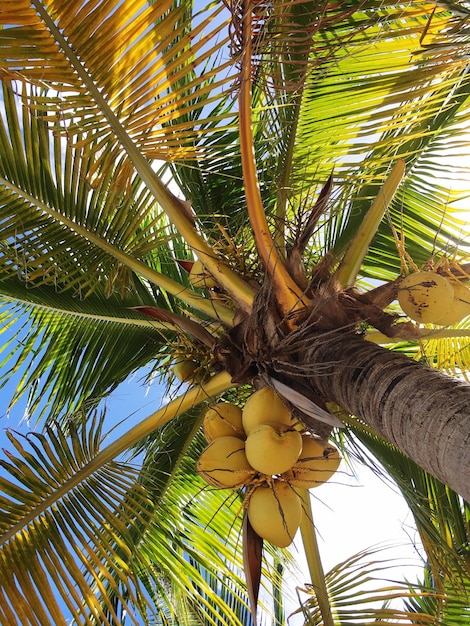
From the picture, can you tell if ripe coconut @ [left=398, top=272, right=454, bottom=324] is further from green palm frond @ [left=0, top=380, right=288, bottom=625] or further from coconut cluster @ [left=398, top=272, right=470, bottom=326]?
green palm frond @ [left=0, top=380, right=288, bottom=625]

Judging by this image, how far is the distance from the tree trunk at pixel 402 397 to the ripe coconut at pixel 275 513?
370mm

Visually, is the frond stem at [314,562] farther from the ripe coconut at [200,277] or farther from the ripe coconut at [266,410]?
the ripe coconut at [200,277]

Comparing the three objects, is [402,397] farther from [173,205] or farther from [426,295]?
[173,205]

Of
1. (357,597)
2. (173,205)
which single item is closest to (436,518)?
(357,597)

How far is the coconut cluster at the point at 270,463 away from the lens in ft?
5.68

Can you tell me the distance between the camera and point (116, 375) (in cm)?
400

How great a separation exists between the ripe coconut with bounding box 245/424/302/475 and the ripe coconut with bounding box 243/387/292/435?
9 centimetres

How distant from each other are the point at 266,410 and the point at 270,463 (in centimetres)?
21

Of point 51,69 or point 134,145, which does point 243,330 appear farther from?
point 51,69

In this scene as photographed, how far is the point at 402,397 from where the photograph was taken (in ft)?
4.68

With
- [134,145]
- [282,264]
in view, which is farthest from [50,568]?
[134,145]

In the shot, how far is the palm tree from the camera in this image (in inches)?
71.5

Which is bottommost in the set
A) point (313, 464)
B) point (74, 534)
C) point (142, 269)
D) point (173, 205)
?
point (74, 534)

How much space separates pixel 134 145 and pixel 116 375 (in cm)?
206
